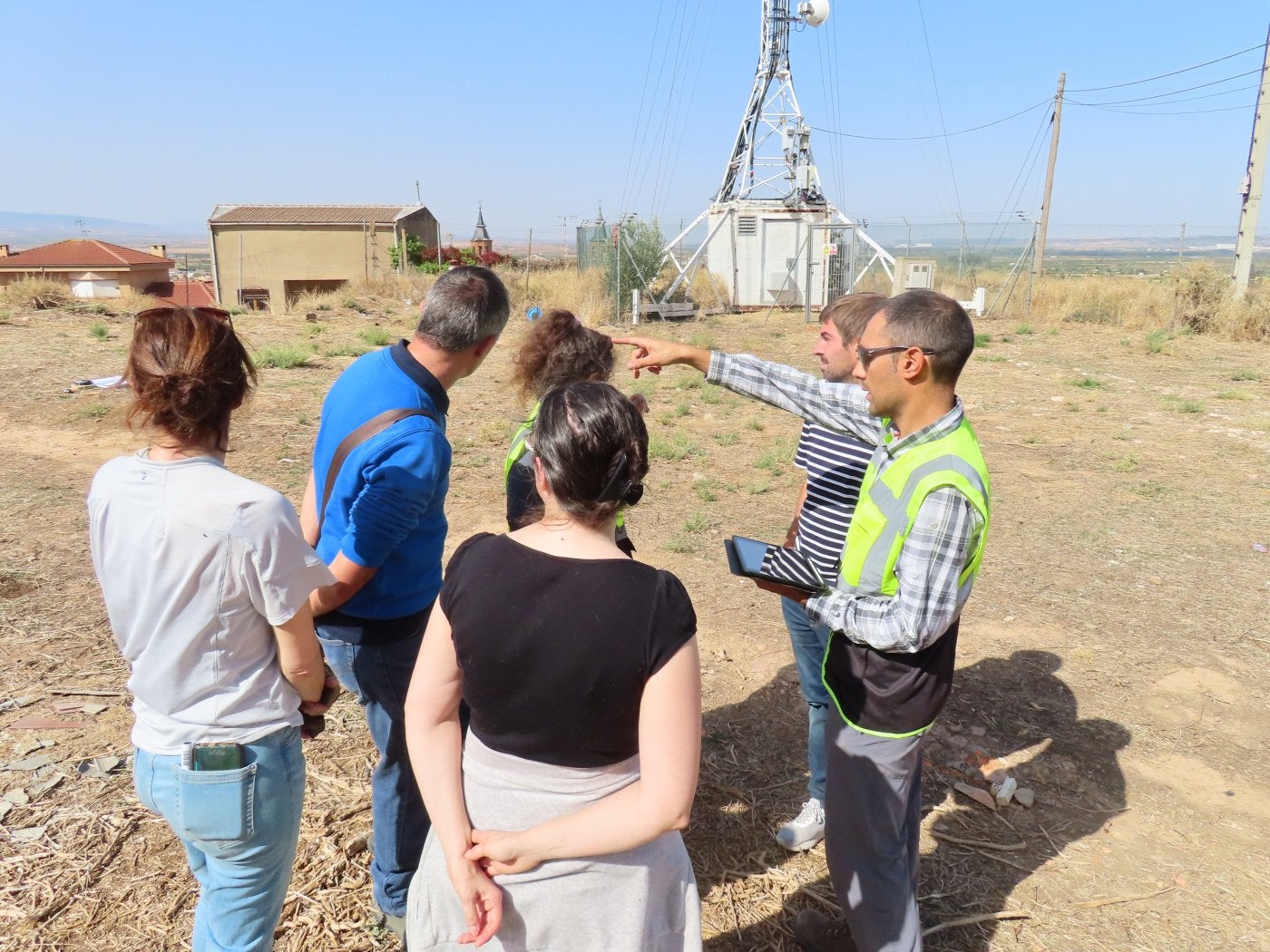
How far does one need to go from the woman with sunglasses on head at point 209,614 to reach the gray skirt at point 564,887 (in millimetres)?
500

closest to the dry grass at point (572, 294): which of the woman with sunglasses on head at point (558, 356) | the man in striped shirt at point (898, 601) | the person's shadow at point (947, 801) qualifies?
the person's shadow at point (947, 801)

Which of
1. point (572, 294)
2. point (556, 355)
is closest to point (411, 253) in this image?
point (572, 294)

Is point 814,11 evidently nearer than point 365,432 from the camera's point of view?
No

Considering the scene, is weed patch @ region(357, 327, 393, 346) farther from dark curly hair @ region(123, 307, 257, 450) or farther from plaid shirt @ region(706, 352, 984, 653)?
plaid shirt @ region(706, 352, 984, 653)

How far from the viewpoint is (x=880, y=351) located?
212 centimetres

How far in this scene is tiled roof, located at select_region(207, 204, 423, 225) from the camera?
117 ft

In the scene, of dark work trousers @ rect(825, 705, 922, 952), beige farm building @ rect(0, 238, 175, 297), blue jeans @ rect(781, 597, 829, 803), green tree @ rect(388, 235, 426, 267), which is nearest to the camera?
dark work trousers @ rect(825, 705, 922, 952)

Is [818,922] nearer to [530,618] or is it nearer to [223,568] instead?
[530,618]

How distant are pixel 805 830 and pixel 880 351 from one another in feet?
5.99

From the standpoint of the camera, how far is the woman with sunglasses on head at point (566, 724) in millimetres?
1423

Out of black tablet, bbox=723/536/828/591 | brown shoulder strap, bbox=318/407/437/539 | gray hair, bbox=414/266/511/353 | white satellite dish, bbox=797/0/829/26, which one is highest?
white satellite dish, bbox=797/0/829/26

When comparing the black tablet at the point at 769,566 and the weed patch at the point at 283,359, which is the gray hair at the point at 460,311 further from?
the weed patch at the point at 283,359

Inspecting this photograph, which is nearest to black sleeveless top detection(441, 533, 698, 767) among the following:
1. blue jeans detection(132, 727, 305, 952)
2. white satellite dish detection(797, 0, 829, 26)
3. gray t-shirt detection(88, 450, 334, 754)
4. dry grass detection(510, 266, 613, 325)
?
gray t-shirt detection(88, 450, 334, 754)

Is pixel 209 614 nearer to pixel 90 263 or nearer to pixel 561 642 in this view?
pixel 561 642
